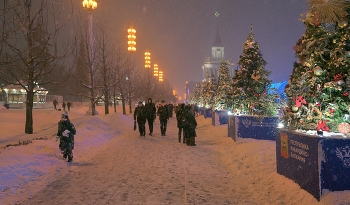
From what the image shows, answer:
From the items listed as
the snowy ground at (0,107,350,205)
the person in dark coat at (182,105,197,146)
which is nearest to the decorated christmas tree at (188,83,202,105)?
the person in dark coat at (182,105,197,146)

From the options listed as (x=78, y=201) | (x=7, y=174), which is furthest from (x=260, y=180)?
(x=7, y=174)

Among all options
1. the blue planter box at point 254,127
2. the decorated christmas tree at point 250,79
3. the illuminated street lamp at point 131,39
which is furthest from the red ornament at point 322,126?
the illuminated street lamp at point 131,39

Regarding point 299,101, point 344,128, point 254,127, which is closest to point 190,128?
point 254,127

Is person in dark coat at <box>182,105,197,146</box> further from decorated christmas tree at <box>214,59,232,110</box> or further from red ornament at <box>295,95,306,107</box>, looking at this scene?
decorated christmas tree at <box>214,59,232,110</box>

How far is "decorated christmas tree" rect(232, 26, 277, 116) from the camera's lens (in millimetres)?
15828

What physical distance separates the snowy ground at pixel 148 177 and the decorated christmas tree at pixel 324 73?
1.49 meters

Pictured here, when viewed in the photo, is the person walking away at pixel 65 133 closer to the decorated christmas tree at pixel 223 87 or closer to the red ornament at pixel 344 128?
the red ornament at pixel 344 128

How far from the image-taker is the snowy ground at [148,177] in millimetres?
5684

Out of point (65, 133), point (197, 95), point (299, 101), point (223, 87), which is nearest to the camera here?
point (299, 101)

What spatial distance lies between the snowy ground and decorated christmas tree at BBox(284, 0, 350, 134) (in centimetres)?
149

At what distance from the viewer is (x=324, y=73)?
20.2 ft

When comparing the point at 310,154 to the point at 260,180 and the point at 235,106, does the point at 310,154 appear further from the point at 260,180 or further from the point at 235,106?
the point at 235,106

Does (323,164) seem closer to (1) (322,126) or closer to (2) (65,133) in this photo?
(1) (322,126)

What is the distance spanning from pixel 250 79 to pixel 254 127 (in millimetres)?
4140
